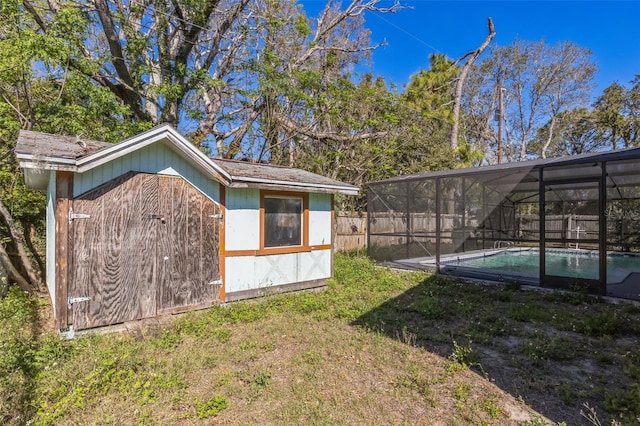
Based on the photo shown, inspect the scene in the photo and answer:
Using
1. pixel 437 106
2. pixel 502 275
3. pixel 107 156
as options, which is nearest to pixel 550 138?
pixel 437 106

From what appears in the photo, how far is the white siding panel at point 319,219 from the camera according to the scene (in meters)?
6.53

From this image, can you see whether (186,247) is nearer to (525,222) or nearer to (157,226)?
(157,226)

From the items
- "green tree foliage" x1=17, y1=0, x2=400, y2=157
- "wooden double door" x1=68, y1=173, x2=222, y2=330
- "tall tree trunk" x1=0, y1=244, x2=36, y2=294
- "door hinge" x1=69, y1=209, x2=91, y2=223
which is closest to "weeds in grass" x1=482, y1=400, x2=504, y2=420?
"wooden double door" x1=68, y1=173, x2=222, y2=330

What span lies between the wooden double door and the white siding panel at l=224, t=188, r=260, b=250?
22 cm

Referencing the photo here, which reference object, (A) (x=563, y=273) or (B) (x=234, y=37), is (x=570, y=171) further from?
(B) (x=234, y=37)

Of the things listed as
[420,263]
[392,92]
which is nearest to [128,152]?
[420,263]

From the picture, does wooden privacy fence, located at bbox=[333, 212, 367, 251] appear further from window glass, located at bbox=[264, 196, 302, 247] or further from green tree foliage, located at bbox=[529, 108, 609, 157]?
green tree foliage, located at bbox=[529, 108, 609, 157]

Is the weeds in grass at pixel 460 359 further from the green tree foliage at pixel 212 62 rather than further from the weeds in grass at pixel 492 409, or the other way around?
the green tree foliage at pixel 212 62

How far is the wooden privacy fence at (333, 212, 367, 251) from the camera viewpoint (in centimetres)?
1067

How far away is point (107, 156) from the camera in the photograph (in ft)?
13.7

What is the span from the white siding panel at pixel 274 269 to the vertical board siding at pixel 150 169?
1240 mm

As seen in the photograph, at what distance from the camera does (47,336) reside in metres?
4.04

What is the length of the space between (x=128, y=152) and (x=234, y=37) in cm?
853

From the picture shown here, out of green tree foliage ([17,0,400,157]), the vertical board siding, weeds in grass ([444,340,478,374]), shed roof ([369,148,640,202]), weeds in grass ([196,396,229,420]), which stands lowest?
weeds in grass ([196,396,229,420])
